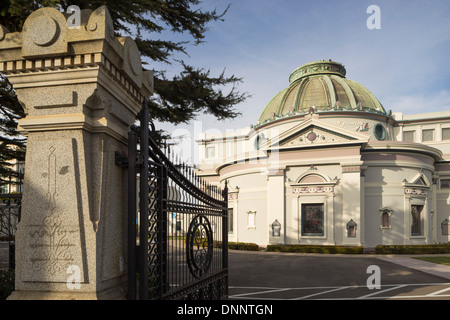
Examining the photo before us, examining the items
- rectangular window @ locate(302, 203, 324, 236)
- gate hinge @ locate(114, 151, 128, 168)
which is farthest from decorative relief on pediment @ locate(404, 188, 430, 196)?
gate hinge @ locate(114, 151, 128, 168)

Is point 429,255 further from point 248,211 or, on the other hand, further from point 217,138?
point 217,138

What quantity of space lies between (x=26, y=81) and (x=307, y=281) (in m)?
12.5

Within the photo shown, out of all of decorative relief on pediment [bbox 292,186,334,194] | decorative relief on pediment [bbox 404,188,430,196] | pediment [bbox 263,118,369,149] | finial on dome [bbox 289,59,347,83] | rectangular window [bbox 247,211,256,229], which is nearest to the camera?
pediment [bbox 263,118,369,149]

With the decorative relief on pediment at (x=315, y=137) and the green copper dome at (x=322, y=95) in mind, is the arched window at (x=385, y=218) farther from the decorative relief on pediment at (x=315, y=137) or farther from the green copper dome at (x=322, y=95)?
the green copper dome at (x=322, y=95)

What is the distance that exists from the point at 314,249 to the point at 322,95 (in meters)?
16.0

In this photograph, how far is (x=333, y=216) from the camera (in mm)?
25703

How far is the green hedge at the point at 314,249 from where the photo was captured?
24.1 meters

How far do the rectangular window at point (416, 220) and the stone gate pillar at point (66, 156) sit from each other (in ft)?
91.6

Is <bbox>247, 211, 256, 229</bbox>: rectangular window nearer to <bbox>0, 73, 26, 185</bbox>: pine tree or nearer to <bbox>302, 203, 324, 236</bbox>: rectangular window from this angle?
<bbox>302, 203, 324, 236</bbox>: rectangular window

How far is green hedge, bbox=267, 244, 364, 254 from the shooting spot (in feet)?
79.0

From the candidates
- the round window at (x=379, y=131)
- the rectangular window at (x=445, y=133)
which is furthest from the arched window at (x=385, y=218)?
the rectangular window at (x=445, y=133)

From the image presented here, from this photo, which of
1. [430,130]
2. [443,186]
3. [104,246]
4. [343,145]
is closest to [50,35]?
[104,246]

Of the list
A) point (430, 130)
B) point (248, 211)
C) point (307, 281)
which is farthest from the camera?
point (430, 130)

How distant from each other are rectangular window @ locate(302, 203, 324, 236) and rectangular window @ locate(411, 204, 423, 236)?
713 centimetres
